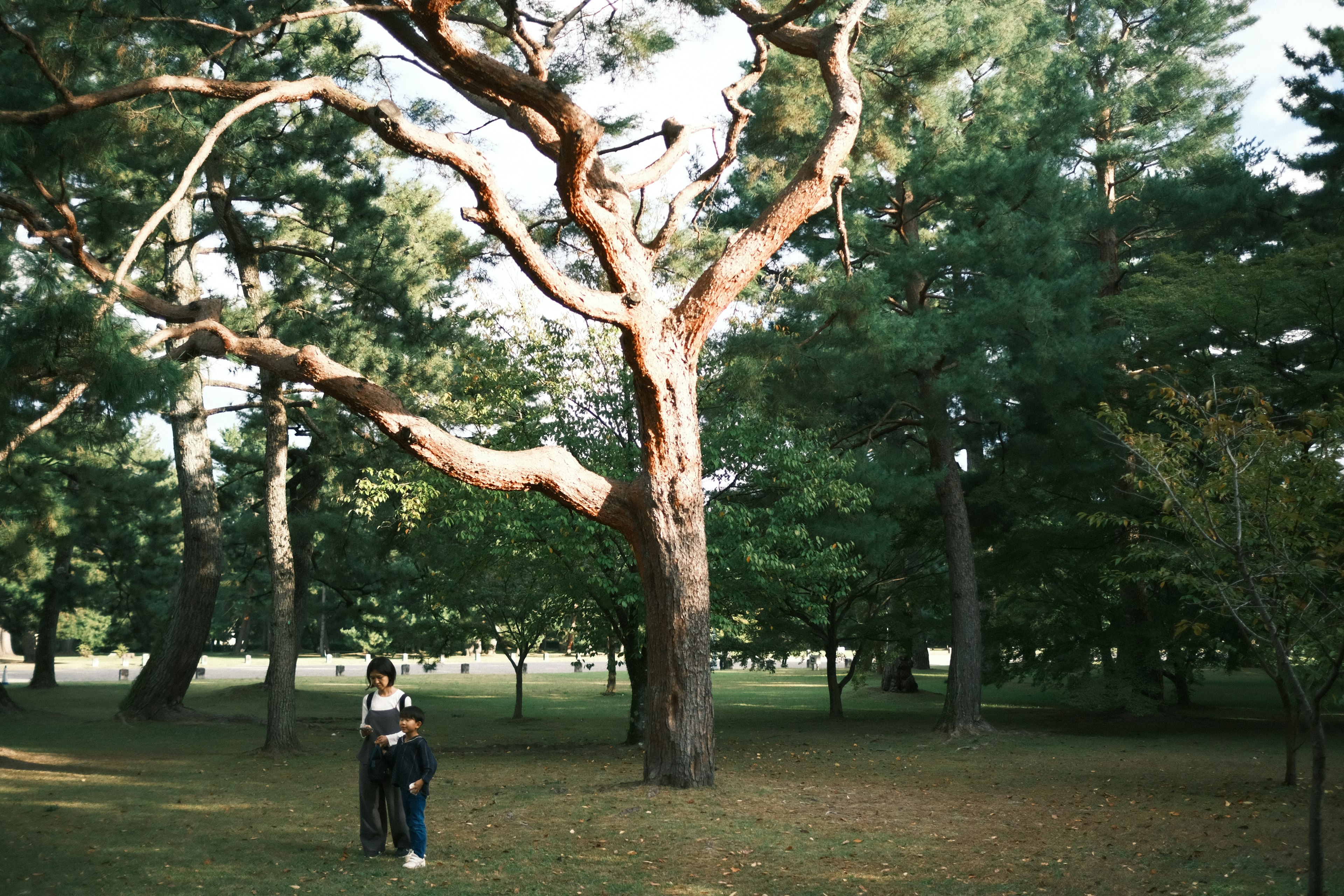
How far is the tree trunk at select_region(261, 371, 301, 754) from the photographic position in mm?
16016

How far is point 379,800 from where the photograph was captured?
801cm

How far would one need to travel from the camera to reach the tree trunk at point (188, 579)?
2067 centimetres

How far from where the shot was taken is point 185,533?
67.9ft

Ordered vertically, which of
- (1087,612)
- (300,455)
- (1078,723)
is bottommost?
(1078,723)

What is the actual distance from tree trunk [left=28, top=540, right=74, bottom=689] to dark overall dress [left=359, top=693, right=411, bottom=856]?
20.8 meters

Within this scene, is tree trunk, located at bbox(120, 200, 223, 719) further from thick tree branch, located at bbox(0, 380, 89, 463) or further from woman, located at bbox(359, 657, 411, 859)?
woman, located at bbox(359, 657, 411, 859)

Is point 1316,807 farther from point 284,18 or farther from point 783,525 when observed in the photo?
point 284,18

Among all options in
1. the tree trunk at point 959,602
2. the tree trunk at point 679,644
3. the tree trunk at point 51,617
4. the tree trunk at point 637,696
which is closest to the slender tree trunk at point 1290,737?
the tree trunk at point 679,644

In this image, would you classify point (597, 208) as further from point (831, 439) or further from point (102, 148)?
point (831, 439)

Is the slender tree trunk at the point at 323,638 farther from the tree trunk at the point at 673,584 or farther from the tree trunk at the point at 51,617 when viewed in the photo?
the tree trunk at the point at 673,584

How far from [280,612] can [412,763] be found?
9347 millimetres

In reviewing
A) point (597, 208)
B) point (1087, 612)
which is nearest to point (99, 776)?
point (597, 208)

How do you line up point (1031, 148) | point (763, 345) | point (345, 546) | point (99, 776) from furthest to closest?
1. point (345, 546)
2. point (1031, 148)
3. point (763, 345)
4. point (99, 776)

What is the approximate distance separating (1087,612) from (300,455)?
16.3m
